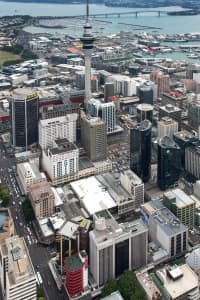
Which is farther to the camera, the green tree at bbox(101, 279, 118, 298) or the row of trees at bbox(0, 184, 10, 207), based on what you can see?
the row of trees at bbox(0, 184, 10, 207)

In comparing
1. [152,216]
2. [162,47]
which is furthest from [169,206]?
[162,47]

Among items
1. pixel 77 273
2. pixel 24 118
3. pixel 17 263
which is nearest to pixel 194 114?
pixel 24 118

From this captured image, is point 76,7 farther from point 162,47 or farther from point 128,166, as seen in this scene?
point 128,166

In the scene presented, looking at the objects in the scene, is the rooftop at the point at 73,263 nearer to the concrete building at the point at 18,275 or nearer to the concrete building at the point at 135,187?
the concrete building at the point at 18,275

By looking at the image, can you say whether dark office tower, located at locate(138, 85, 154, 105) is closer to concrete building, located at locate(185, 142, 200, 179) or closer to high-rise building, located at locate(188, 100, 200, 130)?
high-rise building, located at locate(188, 100, 200, 130)

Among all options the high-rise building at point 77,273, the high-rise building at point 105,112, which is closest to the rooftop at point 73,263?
the high-rise building at point 77,273

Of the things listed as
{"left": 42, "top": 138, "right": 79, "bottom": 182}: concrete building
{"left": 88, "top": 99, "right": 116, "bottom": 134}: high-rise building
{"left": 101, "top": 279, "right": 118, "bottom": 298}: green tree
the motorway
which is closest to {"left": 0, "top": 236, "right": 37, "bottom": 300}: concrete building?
the motorway
